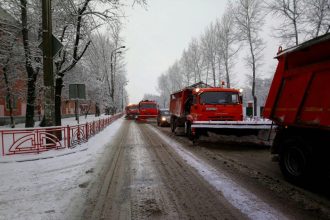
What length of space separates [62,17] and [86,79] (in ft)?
73.2

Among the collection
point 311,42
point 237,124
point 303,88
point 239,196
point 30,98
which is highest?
point 311,42

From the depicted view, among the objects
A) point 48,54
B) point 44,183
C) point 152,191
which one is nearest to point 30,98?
point 48,54

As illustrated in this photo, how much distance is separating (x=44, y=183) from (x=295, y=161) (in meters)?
5.72

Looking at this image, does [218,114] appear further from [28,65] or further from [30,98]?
[30,98]

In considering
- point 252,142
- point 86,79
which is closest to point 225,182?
point 252,142

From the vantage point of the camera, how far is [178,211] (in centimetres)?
523

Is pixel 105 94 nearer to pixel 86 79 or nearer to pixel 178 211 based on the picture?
pixel 86 79

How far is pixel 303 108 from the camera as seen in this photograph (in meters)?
6.98

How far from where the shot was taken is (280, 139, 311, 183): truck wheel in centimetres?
663

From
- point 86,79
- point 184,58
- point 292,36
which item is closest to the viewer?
point 292,36

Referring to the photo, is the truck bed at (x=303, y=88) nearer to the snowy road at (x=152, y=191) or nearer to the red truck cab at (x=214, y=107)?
the snowy road at (x=152, y=191)

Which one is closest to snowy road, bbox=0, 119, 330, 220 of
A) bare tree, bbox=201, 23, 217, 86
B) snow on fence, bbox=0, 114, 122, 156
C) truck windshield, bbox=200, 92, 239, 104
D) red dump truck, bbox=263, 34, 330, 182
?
red dump truck, bbox=263, 34, 330, 182

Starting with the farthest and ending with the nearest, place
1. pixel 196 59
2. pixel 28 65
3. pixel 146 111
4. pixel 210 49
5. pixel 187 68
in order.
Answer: pixel 187 68 < pixel 196 59 < pixel 210 49 < pixel 146 111 < pixel 28 65

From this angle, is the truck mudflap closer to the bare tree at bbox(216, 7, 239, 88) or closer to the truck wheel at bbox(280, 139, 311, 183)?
the truck wheel at bbox(280, 139, 311, 183)
